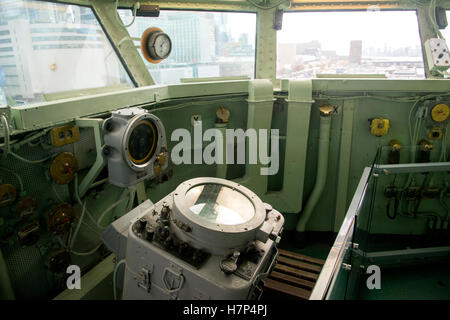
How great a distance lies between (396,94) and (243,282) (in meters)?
2.49

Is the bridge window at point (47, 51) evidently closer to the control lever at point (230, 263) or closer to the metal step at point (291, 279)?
the control lever at point (230, 263)

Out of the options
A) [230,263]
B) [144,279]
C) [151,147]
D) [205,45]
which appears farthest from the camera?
[205,45]

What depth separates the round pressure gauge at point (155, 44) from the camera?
2.60 metres

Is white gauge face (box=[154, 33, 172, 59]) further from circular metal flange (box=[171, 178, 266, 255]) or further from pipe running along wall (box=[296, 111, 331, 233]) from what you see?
circular metal flange (box=[171, 178, 266, 255])

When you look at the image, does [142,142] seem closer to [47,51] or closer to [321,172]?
[47,51]

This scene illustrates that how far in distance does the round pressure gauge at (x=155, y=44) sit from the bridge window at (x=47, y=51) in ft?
1.12

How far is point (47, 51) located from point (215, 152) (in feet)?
5.28

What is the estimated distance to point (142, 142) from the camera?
1987 mm

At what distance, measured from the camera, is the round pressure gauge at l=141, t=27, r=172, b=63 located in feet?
8.52

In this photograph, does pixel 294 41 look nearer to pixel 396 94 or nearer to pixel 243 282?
pixel 396 94

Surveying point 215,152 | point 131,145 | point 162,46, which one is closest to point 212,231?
point 131,145

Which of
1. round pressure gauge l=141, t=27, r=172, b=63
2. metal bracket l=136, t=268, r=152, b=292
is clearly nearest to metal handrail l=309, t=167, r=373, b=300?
metal bracket l=136, t=268, r=152, b=292

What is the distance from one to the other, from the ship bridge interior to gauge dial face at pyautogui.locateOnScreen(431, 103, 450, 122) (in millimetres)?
18
